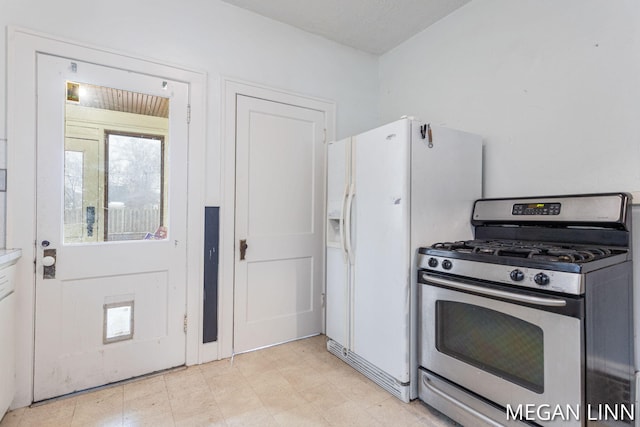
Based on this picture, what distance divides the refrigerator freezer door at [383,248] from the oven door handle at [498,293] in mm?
186

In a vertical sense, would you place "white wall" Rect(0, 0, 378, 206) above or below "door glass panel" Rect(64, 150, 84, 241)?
above

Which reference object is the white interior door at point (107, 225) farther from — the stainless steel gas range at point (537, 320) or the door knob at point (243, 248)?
the stainless steel gas range at point (537, 320)

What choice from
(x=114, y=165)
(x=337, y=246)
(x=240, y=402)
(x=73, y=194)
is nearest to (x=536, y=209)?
(x=337, y=246)

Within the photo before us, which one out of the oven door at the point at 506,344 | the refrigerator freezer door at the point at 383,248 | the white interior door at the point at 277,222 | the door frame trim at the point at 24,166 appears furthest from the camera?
the white interior door at the point at 277,222

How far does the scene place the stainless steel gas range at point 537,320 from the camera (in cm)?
129

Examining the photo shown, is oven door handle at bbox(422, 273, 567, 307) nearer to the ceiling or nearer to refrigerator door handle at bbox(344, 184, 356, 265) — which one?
refrigerator door handle at bbox(344, 184, 356, 265)

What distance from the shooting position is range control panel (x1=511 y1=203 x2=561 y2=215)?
182cm

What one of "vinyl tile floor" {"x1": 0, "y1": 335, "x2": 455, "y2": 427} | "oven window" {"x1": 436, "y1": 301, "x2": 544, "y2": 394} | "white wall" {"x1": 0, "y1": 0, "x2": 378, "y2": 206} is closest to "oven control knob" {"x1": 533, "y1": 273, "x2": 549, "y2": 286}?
"oven window" {"x1": 436, "y1": 301, "x2": 544, "y2": 394}

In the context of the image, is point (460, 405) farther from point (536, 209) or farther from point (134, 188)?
point (134, 188)

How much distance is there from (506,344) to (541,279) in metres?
0.38

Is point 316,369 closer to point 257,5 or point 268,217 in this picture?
point 268,217

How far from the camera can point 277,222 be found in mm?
2674

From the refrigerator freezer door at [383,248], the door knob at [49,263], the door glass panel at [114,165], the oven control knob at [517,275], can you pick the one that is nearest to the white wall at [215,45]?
the door glass panel at [114,165]

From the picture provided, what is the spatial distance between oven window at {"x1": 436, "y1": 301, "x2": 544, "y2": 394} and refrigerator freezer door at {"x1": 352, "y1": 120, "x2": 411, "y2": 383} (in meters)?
0.23
